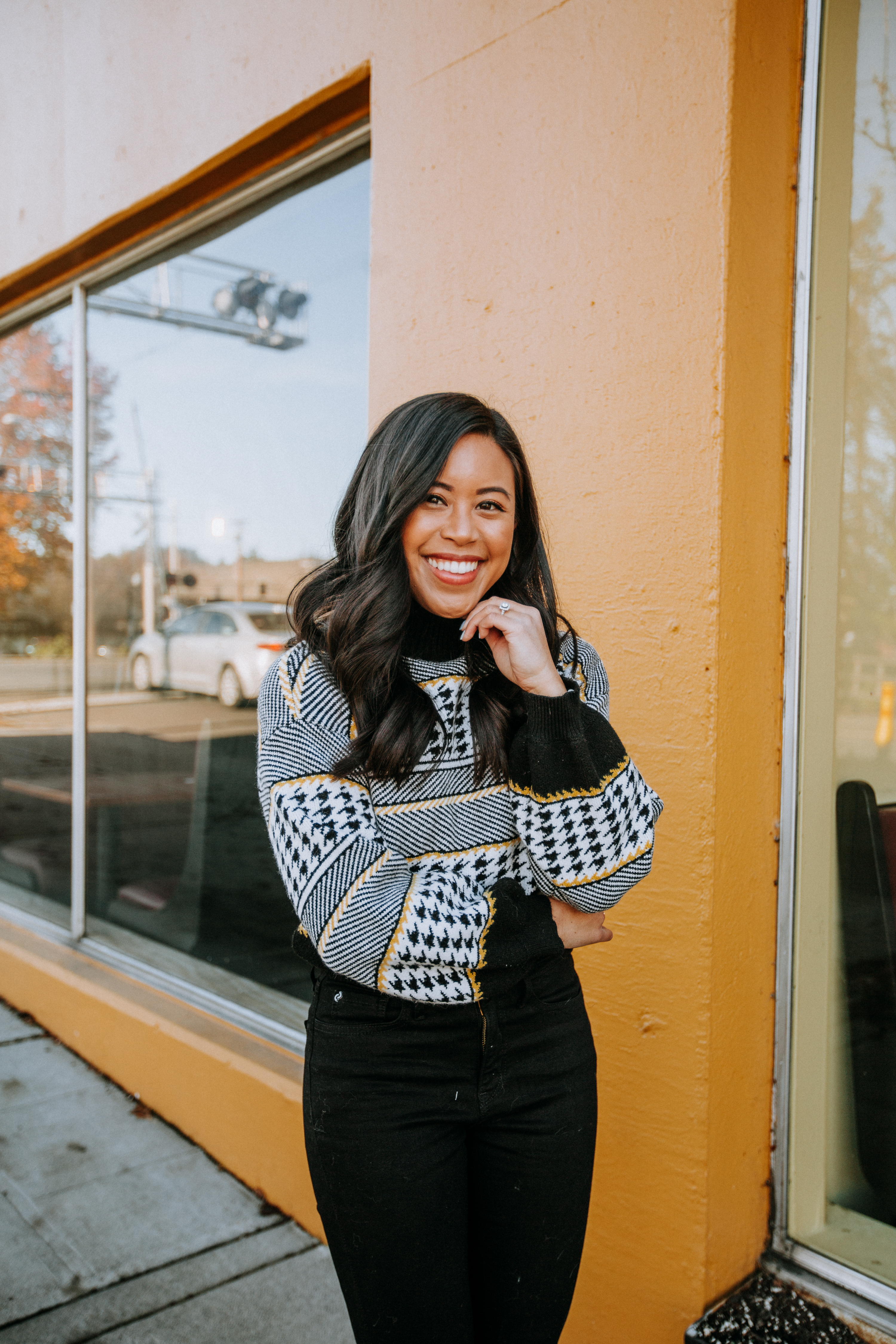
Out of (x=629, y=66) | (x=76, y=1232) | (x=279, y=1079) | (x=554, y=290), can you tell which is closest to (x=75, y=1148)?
(x=76, y=1232)

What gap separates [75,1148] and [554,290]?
2.97m

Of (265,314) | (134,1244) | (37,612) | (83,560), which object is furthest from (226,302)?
(134,1244)

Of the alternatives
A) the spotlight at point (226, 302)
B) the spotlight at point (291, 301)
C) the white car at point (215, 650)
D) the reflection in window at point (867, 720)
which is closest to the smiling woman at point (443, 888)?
the reflection in window at point (867, 720)

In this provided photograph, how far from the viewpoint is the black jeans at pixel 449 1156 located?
1442 millimetres

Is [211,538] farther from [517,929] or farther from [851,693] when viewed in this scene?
[517,929]

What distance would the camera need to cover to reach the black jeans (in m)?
1.44

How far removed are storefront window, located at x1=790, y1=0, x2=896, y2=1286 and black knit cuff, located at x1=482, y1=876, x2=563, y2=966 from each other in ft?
2.84

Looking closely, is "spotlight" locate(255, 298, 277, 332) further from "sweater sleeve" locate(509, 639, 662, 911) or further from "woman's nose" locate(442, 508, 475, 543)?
"sweater sleeve" locate(509, 639, 662, 911)

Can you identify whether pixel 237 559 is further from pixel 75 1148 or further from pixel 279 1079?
pixel 75 1148

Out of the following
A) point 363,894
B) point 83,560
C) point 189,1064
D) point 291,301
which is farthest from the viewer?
point 83,560

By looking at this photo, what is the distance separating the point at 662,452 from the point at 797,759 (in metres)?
0.72

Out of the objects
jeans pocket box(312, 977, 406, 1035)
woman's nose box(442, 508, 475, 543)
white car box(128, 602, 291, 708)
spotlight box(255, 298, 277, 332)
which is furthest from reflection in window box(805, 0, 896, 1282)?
spotlight box(255, 298, 277, 332)

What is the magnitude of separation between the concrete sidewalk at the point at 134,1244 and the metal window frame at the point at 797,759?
1.12 meters

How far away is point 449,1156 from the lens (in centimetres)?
146
